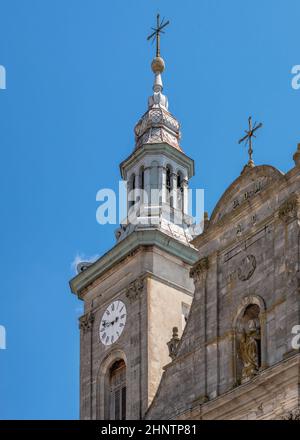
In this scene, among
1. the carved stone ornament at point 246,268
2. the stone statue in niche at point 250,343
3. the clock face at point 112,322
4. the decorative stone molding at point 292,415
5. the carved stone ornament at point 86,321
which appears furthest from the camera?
the carved stone ornament at point 86,321

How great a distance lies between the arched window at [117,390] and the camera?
46.2 meters

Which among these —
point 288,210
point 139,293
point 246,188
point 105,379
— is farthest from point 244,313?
A: point 105,379

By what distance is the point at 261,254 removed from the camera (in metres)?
41.8

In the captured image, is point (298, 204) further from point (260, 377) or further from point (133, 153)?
point (133, 153)

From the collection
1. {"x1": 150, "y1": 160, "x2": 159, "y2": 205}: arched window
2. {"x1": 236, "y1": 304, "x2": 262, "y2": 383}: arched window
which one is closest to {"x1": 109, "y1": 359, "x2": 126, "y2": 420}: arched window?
{"x1": 150, "y1": 160, "x2": 159, "y2": 205}: arched window

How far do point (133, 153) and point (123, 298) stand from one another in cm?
506

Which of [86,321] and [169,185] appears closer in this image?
[86,321]

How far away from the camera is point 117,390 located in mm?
46625

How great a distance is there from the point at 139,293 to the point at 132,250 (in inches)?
50.9

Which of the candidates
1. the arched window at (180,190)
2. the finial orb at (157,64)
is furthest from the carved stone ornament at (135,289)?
the finial orb at (157,64)

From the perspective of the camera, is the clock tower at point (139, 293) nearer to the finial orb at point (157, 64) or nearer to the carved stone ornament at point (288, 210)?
the finial orb at point (157, 64)

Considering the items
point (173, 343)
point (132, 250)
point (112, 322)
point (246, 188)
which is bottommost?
point (173, 343)

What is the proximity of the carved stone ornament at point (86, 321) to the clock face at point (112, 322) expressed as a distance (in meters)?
0.50

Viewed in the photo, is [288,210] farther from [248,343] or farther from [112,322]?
[112,322]
